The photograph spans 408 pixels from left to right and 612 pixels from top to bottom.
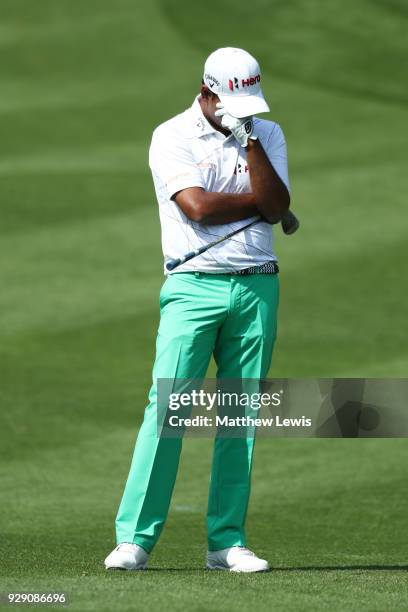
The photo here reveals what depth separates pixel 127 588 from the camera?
4555 mm

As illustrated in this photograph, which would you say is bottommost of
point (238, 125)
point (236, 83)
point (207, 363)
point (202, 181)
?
point (207, 363)

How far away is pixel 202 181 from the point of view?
17.6ft

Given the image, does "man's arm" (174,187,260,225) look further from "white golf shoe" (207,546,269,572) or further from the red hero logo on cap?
"white golf shoe" (207,546,269,572)

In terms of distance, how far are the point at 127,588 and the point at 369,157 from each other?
467 inches

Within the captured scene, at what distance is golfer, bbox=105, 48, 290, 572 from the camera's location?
530 centimetres

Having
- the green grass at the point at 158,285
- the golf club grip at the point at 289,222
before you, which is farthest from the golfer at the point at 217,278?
the green grass at the point at 158,285

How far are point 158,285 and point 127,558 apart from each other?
22.9 feet

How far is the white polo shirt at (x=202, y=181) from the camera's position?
17.5 ft

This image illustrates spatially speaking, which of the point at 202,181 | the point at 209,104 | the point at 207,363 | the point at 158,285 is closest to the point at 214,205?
the point at 202,181

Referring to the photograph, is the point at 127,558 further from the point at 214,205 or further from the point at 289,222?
the point at 289,222

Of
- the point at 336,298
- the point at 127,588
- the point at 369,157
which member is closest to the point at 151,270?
the point at 336,298

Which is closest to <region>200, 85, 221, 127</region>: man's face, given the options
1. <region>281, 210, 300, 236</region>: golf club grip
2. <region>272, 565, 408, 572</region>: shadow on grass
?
<region>281, 210, 300, 236</region>: golf club grip

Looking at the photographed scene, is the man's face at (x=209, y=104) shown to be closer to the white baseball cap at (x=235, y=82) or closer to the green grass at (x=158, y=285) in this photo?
the white baseball cap at (x=235, y=82)

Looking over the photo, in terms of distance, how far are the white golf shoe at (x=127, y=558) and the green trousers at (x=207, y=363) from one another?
0.13 feet
